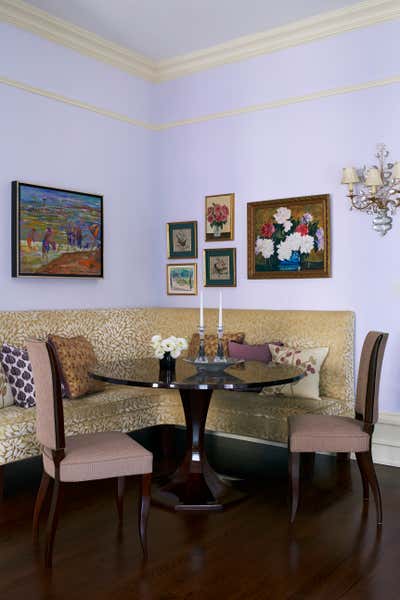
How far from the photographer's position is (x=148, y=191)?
5.77 metres

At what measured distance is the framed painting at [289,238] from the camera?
4789 mm

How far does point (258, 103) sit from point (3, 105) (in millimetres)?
2041

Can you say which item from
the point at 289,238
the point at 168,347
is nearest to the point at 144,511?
the point at 168,347

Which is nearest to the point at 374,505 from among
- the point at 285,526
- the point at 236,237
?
the point at 285,526

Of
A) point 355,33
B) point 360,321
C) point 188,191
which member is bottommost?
point 360,321

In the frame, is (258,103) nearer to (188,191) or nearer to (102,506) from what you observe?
(188,191)

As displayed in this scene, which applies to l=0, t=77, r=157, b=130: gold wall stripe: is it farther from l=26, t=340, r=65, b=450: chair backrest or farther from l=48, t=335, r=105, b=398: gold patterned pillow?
l=26, t=340, r=65, b=450: chair backrest

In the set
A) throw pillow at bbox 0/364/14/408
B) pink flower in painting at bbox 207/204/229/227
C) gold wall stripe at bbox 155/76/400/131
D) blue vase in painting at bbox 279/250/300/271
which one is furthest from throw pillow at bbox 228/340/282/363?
gold wall stripe at bbox 155/76/400/131

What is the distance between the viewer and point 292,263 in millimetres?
4949

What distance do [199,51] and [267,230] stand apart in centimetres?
166

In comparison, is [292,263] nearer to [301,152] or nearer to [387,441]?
[301,152]

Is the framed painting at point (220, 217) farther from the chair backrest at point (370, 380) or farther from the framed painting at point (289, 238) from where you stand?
the chair backrest at point (370, 380)

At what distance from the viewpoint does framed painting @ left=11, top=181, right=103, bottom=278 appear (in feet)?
14.9

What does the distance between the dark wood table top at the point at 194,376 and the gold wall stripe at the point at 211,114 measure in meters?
2.24
